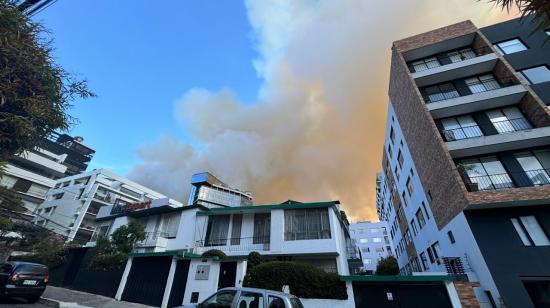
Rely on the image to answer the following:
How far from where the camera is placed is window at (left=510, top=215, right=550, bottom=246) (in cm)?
1272

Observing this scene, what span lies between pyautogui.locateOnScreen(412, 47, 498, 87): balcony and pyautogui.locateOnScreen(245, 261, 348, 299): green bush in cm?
1858

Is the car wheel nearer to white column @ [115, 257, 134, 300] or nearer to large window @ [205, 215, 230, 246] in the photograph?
white column @ [115, 257, 134, 300]

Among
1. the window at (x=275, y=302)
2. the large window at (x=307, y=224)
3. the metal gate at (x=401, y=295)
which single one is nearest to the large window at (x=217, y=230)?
the large window at (x=307, y=224)

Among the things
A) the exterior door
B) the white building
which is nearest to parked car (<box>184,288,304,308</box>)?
the white building

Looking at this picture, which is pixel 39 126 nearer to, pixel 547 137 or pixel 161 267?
pixel 161 267

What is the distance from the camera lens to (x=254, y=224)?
2031cm

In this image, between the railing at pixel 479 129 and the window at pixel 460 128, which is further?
the window at pixel 460 128

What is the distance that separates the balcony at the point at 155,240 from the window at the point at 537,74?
32.3m

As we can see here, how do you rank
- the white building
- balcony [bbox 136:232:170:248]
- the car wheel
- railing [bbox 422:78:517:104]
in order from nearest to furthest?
the car wheel → the white building → railing [bbox 422:78:517:104] → balcony [bbox 136:232:170:248]

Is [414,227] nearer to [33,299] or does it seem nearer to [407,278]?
[407,278]

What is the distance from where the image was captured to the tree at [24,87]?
34.1 feet

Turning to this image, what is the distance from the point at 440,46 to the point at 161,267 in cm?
2899

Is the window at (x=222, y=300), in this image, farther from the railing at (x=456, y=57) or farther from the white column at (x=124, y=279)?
the railing at (x=456, y=57)

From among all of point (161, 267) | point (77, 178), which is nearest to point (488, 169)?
point (161, 267)
